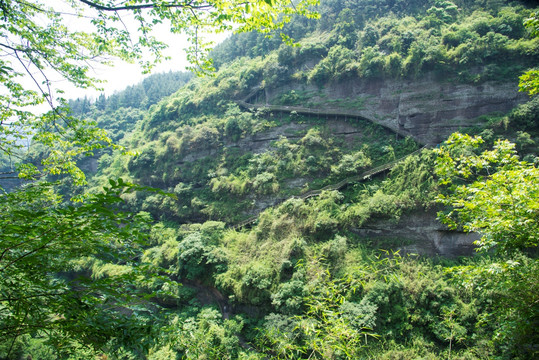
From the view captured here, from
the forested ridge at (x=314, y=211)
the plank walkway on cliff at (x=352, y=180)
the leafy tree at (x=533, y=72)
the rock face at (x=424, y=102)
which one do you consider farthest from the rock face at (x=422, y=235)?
the leafy tree at (x=533, y=72)

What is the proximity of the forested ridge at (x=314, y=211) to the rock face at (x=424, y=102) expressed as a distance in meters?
0.14

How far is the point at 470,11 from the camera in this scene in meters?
23.4

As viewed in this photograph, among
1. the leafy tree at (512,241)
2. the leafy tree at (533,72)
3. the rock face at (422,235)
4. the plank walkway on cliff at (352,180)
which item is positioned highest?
the leafy tree at (533,72)

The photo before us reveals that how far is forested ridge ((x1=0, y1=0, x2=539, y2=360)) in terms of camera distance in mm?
3043

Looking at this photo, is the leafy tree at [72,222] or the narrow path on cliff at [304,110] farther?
the narrow path on cliff at [304,110]

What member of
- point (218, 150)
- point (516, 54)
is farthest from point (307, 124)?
point (516, 54)

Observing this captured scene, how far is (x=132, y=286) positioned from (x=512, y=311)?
19.1ft

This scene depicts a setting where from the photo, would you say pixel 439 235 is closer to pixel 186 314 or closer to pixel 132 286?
pixel 186 314

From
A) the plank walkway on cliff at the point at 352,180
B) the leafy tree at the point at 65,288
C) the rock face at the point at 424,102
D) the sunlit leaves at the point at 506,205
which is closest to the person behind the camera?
the leafy tree at the point at 65,288

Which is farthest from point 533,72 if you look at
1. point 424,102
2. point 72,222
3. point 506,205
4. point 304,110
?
point 304,110

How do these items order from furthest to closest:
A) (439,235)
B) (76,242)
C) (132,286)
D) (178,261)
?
1. (178,261)
2. (439,235)
3. (132,286)
4. (76,242)

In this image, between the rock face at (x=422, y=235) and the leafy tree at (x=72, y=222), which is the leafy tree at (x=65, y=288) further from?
the rock face at (x=422, y=235)

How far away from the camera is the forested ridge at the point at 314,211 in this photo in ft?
9.98

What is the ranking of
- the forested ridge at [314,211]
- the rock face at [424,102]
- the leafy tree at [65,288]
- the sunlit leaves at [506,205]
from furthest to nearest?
the rock face at [424,102] < the sunlit leaves at [506,205] < the forested ridge at [314,211] < the leafy tree at [65,288]
